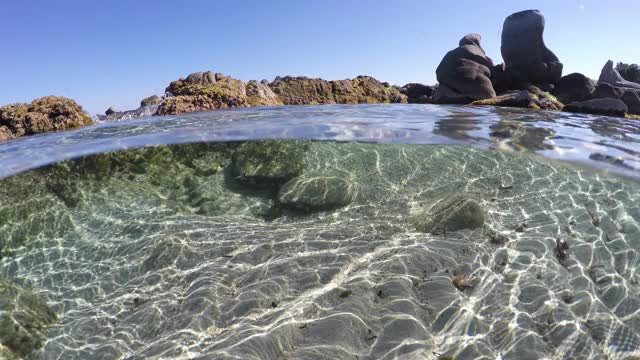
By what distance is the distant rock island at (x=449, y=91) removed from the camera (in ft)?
48.9

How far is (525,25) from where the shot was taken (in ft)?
94.8

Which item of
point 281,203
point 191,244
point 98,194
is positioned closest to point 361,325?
point 191,244

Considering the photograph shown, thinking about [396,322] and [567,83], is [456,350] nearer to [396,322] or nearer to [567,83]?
[396,322]

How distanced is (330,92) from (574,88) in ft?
52.7

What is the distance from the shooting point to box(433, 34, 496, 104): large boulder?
23062 millimetres

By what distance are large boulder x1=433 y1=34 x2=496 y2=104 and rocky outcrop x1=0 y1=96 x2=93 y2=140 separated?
20.1 meters

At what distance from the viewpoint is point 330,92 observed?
953 inches

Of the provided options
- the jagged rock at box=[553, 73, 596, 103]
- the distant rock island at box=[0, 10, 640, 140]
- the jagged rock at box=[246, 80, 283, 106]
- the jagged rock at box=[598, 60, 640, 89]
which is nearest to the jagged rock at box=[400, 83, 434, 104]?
the distant rock island at box=[0, 10, 640, 140]

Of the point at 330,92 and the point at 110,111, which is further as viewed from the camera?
the point at 330,92

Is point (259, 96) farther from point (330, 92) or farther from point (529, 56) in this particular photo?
point (529, 56)

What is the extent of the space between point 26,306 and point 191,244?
261 cm

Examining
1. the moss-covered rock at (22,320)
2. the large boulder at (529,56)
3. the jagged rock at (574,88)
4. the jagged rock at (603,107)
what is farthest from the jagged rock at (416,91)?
the moss-covered rock at (22,320)

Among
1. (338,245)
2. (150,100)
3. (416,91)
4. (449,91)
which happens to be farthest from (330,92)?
(338,245)

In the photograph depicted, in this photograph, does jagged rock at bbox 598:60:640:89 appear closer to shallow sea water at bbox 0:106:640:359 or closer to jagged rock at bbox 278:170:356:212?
shallow sea water at bbox 0:106:640:359
